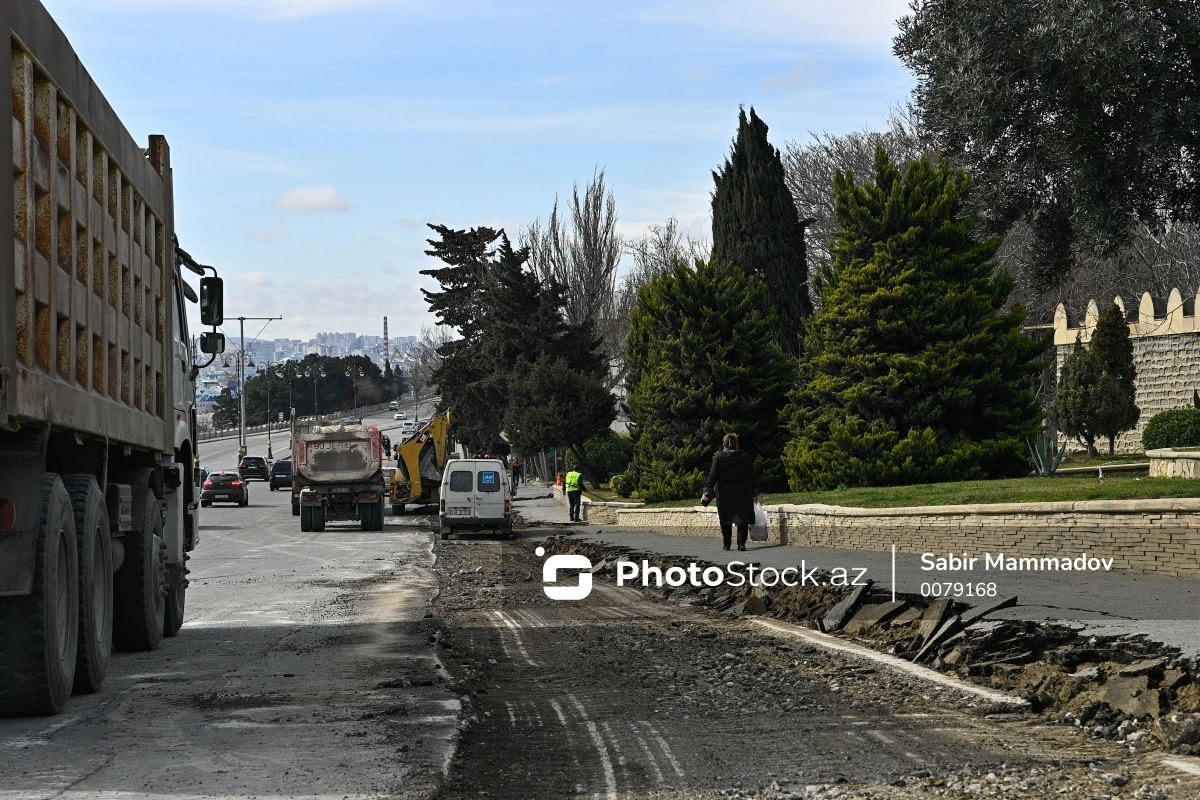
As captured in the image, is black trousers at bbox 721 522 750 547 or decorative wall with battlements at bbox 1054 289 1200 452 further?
decorative wall with battlements at bbox 1054 289 1200 452

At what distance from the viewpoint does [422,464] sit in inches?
1753

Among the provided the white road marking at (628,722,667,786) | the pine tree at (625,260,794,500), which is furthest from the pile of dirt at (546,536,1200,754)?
the pine tree at (625,260,794,500)

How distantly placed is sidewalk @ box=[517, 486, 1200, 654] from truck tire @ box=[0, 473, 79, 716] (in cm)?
683

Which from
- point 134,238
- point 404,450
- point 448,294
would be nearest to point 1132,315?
point 404,450

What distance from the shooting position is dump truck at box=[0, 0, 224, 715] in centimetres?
766

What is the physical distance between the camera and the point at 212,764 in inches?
271

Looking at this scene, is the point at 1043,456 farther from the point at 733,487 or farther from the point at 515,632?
the point at 515,632

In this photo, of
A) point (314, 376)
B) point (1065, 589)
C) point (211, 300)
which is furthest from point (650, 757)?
point (314, 376)

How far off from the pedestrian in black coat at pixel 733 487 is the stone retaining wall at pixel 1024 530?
1285 mm

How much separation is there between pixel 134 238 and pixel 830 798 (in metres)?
7.40

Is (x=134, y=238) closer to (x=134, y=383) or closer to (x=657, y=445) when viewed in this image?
(x=134, y=383)

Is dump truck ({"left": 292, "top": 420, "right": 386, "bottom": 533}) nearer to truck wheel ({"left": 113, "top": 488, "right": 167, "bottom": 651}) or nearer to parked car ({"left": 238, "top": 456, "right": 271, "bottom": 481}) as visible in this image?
truck wheel ({"left": 113, "top": 488, "right": 167, "bottom": 651})

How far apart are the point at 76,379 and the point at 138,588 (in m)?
3.31

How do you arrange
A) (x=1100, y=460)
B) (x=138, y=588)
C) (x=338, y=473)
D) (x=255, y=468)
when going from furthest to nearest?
(x=255, y=468), (x=338, y=473), (x=1100, y=460), (x=138, y=588)
